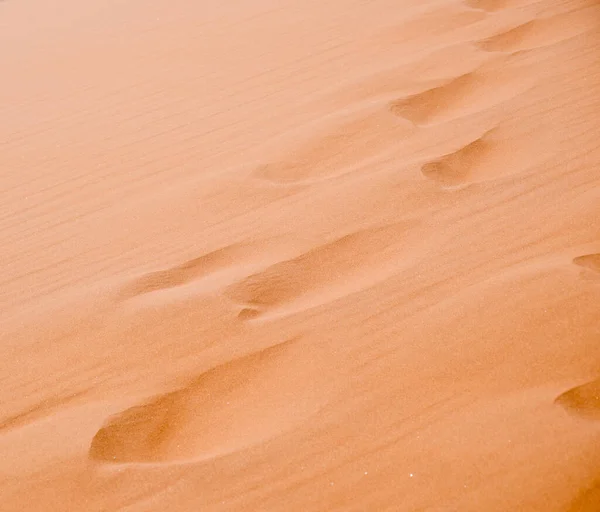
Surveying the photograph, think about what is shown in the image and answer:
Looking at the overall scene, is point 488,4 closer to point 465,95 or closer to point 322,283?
point 465,95

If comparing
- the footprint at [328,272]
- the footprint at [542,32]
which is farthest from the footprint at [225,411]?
the footprint at [542,32]

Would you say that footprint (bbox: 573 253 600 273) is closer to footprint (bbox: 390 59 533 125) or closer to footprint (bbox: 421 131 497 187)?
footprint (bbox: 421 131 497 187)

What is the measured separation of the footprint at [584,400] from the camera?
145cm

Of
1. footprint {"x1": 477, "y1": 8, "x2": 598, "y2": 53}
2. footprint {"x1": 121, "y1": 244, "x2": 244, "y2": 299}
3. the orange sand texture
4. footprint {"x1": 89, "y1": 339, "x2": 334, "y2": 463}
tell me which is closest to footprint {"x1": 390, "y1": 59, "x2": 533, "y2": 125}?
the orange sand texture

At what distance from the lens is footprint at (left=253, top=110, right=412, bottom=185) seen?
8.25ft

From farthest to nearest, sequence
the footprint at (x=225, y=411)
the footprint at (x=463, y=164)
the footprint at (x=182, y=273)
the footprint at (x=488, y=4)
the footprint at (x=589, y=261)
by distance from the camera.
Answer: the footprint at (x=488, y=4), the footprint at (x=463, y=164), the footprint at (x=182, y=273), the footprint at (x=589, y=261), the footprint at (x=225, y=411)

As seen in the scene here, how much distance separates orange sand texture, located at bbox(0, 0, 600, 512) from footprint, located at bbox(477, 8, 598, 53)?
16 millimetres

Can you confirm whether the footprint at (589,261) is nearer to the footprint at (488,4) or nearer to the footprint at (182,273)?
the footprint at (182,273)

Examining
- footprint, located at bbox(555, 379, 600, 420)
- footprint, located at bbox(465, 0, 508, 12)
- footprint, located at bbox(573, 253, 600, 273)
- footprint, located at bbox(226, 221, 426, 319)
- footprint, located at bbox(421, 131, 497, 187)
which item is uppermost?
footprint, located at bbox(465, 0, 508, 12)

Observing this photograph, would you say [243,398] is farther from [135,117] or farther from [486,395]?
[135,117]

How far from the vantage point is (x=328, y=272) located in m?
2.00

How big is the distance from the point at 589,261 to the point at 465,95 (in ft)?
3.94

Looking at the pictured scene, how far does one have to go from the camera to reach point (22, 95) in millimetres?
3939

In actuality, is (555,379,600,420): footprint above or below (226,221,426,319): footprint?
below
